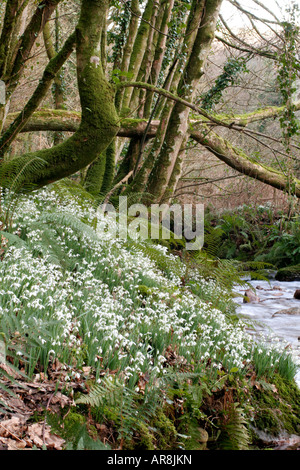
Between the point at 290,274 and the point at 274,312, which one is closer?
the point at 274,312

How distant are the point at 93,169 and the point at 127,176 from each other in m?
0.85

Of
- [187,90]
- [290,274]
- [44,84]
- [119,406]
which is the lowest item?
[290,274]

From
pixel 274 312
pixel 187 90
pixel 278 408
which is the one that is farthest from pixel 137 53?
pixel 278 408

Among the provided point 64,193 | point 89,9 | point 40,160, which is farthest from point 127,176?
point 89,9

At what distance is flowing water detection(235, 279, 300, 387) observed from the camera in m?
4.80

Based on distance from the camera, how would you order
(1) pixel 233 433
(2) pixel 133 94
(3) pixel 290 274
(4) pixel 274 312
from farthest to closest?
(2) pixel 133 94 < (3) pixel 290 274 < (4) pixel 274 312 < (1) pixel 233 433

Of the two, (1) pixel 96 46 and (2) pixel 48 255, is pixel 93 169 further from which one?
(2) pixel 48 255

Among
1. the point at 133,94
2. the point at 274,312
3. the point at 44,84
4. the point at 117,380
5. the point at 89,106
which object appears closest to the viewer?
the point at 117,380

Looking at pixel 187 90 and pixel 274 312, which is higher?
pixel 187 90

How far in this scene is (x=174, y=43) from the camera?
373 inches

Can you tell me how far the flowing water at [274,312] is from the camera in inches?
189

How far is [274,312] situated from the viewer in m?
6.36

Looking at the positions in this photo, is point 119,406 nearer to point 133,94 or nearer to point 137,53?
point 137,53

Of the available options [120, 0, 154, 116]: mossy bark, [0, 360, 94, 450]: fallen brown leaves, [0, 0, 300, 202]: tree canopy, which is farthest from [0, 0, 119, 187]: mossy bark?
[120, 0, 154, 116]: mossy bark
